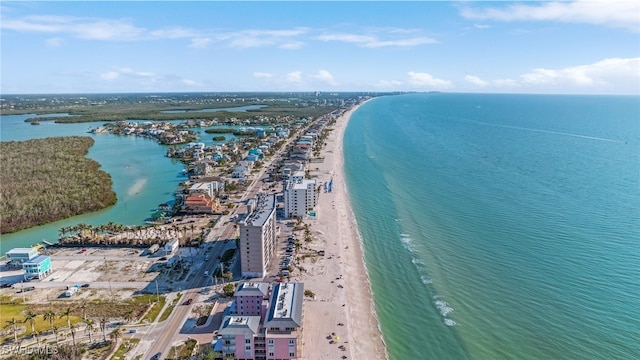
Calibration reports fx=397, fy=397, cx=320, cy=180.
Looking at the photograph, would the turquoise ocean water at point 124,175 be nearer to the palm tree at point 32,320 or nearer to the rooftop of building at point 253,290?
the palm tree at point 32,320

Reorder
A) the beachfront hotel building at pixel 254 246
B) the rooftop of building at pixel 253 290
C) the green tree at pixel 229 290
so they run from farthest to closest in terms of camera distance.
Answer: the beachfront hotel building at pixel 254 246 → the green tree at pixel 229 290 → the rooftop of building at pixel 253 290

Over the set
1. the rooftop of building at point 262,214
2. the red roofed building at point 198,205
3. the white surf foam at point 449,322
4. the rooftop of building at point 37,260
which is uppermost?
the rooftop of building at point 262,214

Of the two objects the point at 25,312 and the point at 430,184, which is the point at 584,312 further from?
the point at 25,312

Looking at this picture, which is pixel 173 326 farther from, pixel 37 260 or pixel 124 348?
Answer: pixel 37 260

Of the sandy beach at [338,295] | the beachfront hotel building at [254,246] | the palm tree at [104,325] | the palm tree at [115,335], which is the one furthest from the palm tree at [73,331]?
the sandy beach at [338,295]

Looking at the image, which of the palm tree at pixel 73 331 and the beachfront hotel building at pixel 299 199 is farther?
the beachfront hotel building at pixel 299 199

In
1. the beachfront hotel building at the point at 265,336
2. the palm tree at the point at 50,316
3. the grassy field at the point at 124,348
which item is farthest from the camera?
the palm tree at the point at 50,316

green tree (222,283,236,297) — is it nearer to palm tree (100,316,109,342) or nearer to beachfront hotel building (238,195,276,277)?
beachfront hotel building (238,195,276,277)

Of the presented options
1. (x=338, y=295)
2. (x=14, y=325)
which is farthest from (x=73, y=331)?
(x=338, y=295)
